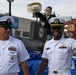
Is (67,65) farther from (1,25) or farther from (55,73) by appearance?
(1,25)

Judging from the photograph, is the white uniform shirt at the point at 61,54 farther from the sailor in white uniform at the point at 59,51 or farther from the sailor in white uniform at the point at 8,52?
the sailor in white uniform at the point at 8,52

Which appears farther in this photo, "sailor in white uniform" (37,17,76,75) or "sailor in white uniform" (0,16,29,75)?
"sailor in white uniform" (37,17,76,75)

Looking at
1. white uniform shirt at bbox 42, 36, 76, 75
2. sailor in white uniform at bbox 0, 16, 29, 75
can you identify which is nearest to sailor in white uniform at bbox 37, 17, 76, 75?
white uniform shirt at bbox 42, 36, 76, 75

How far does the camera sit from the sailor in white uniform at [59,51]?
11.8 ft

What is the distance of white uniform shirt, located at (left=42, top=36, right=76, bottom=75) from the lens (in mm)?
3590

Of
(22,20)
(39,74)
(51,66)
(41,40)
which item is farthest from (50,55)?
(22,20)

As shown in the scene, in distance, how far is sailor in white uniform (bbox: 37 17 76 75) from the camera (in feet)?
11.8

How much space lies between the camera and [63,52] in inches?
142

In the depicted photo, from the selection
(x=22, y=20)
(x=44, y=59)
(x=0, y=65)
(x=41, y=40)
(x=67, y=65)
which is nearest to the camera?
(x=0, y=65)

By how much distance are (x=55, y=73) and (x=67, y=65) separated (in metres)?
0.20

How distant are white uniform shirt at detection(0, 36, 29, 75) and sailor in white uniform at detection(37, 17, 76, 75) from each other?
425 millimetres

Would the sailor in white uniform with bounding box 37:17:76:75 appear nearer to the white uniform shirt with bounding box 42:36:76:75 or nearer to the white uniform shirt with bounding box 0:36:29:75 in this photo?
the white uniform shirt with bounding box 42:36:76:75

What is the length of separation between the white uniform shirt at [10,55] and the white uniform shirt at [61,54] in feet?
1.39

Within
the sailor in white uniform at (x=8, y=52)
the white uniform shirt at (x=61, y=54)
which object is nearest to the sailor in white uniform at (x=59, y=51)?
the white uniform shirt at (x=61, y=54)
